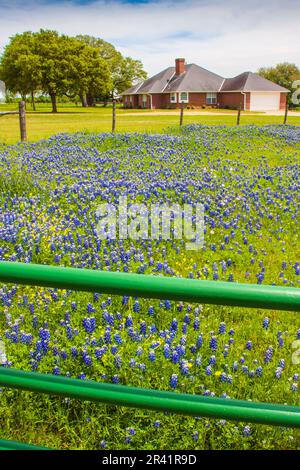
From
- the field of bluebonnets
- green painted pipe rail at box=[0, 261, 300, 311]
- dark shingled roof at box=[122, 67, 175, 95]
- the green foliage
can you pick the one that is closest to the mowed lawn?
the field of bluebonnets

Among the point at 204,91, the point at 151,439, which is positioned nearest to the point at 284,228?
the point at 151,439

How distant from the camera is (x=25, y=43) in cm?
6538

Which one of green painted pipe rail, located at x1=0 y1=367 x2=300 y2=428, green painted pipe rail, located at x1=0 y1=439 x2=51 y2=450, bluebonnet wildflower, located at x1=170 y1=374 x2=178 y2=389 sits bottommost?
bluebonnet wildflower, located at x1=170 y1=374 x2=178 y2=389

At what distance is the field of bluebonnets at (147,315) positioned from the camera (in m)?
3.26

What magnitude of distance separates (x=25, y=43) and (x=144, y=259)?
2661 inches

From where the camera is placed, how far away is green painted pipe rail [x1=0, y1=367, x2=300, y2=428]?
5.82 ft

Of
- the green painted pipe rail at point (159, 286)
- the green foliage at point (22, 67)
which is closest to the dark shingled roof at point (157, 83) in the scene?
the green foliage at point (22, 67)

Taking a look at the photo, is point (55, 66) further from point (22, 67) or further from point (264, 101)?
point (264, 101)

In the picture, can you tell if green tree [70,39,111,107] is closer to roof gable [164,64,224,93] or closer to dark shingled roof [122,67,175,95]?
dark shingled roof [122,67,175,95]

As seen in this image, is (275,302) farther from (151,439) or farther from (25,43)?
(25,43)

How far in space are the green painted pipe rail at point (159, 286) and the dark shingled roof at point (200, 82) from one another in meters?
66.0

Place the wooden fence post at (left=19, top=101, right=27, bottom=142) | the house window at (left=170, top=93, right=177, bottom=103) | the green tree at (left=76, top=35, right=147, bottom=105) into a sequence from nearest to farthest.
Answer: the wooden fence post at (left=19, top=101, right=27, bottom=142)
the house window at (left=170, top=93, right=177, bottom=103)
the green tree at (left=76, top=35, right=147, bottom=105)
